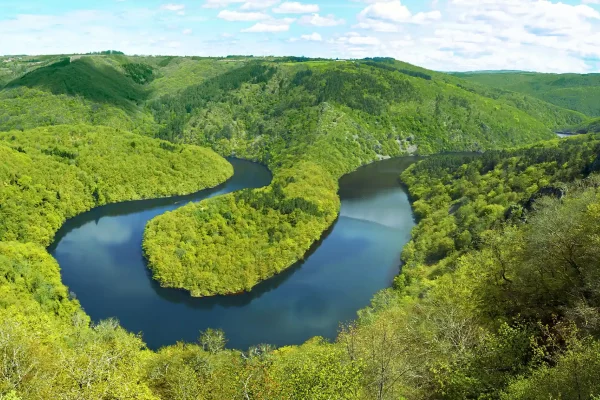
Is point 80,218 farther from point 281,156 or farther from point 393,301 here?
point 393,301

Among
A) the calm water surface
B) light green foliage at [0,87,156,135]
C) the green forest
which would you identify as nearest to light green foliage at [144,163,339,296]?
the green forest

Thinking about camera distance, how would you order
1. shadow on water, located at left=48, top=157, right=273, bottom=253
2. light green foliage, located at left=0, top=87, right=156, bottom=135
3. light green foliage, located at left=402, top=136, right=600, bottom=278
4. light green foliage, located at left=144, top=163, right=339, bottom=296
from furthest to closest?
light green foliage, located at left=0, top=87, right=156, bottom=135
shadow on water, located at left=48, top=157, right=273, bottom=253
light green foliage, located at left=402, top=136, right=600, bottom=278
light green foliage, located at left=144, top=163, right=339, bottom=296

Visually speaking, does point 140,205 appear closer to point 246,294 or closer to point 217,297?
point 217,297

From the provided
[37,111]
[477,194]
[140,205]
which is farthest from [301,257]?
[37,111]

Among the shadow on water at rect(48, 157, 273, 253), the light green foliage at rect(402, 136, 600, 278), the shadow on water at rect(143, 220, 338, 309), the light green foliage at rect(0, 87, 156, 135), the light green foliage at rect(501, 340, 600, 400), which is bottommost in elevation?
the shadow on water at rect(143, 220, 338, 309)

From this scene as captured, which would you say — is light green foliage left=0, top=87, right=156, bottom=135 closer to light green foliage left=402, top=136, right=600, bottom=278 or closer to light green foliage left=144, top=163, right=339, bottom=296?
light green foliage left=144, top=163, right=339, bottom=296

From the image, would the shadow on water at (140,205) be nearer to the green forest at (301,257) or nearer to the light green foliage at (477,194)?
the green forest at (301,257)

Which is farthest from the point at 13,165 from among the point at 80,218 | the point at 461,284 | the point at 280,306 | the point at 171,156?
the point at 461,284
